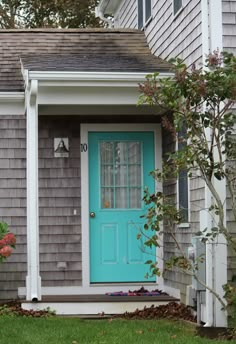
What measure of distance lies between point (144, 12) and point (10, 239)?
180 inches

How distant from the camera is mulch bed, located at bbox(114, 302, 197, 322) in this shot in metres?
9.17

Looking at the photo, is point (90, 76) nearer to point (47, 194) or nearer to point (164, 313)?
point (47, 194)

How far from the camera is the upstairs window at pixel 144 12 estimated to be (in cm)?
1201

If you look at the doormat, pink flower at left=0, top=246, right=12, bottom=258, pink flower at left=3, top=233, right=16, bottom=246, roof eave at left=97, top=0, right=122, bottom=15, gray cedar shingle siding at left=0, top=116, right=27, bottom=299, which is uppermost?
roof eave at left=97, top=0, right=122, bottom=15

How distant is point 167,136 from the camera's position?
10727 mm

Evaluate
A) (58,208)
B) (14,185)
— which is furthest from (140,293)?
(14,185)

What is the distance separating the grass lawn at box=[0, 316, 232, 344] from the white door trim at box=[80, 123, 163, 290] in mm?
1791

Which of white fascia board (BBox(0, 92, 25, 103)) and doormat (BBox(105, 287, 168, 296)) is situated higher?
white fascia board (BBox(0, 92, 25, 103))

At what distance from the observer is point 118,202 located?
11.0 metres

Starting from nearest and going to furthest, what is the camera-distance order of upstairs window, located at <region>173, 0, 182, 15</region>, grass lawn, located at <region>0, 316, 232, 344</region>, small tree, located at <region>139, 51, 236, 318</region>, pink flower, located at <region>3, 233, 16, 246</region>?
grass lawn, located at <region>0, 316, 232, 344</region> < small tree, located at <region>139, 51, 236, 318</region> < pink flower, located at <region>3, 233, 16, 246</region> < upstairs window, located at <region>173, 0, 182, 15</region>

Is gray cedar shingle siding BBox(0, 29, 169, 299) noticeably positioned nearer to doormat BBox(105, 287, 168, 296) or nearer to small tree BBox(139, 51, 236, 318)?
doormat BBox(105, 287, 168, 296)

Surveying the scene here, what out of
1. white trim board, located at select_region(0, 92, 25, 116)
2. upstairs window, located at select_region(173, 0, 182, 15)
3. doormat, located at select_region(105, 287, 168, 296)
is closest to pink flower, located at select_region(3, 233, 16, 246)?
doormat, located at select_region(105, 287, 168, 296)

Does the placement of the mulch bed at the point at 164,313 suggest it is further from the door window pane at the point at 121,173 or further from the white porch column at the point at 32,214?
the door window pane at the point at 121,173

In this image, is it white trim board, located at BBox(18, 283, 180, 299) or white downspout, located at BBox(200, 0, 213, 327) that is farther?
white trim board, located at BBox(18, 283, 180, 299)
